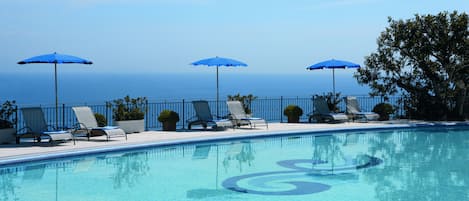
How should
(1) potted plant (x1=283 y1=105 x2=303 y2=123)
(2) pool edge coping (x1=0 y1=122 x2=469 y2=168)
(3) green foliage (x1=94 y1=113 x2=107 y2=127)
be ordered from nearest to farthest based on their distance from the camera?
1. (2) pool edge coping (x1=0 y1=122 x2=469 y2=168)
2. (3) green foliage (x1=94 y1=113 x2=107 y2=127)
3. (1) potted plant (x1=283 y1=105 x2=303 y2=123)

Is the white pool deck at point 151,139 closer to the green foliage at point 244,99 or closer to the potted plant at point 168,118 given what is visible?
the potted plant at point 168,118

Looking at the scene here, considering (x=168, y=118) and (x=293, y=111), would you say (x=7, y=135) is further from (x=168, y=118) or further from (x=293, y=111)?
(x=293, y=111)

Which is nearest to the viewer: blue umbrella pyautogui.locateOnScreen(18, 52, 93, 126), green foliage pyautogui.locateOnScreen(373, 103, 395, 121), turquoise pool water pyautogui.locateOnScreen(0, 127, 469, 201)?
turquoise pool water pyautogui.locateOnScreen(0, 127, 469, 201)

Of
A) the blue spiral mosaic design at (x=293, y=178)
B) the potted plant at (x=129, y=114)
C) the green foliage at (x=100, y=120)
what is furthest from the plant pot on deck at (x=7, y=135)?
the blue spiral mosaic design at (x=293, y=178)

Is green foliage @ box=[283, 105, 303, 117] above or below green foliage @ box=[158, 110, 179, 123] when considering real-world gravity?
above

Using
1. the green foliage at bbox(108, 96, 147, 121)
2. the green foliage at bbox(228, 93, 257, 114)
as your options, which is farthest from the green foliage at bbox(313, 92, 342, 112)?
the green foliage at bbox(108, 96, 147, 121)

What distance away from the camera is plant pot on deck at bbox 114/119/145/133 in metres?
16.0

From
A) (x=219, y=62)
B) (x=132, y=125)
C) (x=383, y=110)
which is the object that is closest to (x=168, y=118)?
(x=132, y=125)

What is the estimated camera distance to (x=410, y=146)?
15.4 meters

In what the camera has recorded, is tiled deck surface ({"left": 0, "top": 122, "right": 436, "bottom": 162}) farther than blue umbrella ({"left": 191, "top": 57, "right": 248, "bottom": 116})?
No

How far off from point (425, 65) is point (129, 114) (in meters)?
9.87

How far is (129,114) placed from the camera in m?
16.2

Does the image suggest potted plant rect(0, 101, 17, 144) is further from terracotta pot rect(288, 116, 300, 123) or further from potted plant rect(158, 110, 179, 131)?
terracotta pot rect(288, 116, 300, 123)

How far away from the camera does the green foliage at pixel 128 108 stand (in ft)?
52.7
